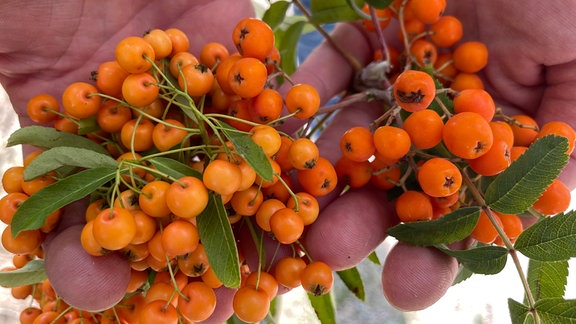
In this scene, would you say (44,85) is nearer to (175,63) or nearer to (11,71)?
(11,71)

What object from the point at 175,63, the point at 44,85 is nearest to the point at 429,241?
the point at 175,63

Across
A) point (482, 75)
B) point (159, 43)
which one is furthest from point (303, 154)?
point (482, 75)

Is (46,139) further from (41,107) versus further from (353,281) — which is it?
(353,281)

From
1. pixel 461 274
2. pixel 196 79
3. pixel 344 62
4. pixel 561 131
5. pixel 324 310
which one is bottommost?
pixel 324 310

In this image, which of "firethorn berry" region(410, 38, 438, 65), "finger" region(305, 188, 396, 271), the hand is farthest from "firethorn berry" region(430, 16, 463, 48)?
"finger" region(305, 188, 396, 271)

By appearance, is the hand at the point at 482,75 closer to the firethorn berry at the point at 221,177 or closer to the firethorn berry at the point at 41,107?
the firethorn berry at the point at 221,177

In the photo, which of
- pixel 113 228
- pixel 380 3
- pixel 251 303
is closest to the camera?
pixel 113 228
